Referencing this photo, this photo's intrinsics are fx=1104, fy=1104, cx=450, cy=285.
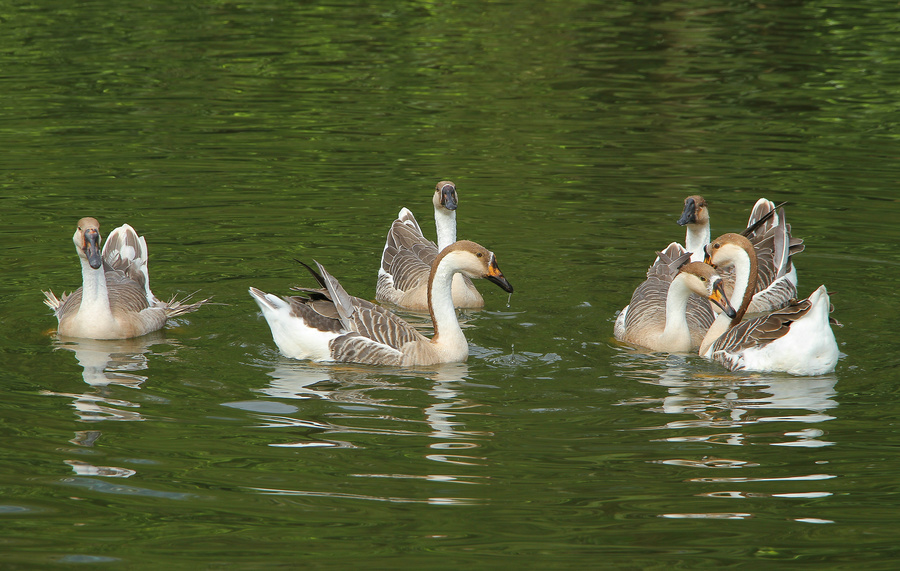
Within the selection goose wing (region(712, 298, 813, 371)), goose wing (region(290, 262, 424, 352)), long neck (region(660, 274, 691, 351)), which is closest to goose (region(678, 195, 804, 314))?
long neck (region(660, 274, 691, 351))

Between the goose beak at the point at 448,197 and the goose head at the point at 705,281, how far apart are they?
310 cm

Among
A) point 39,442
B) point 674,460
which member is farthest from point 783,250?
point 39,442

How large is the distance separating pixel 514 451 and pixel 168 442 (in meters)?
2.62

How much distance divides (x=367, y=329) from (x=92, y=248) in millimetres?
2770

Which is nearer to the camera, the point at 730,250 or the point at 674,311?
the point at 674,311

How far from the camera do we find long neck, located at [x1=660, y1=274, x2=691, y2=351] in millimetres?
11109

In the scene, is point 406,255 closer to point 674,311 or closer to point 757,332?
point 674,311

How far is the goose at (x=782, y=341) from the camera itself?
9.64m

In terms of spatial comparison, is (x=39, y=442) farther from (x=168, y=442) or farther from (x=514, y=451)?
(x=514, y=451)

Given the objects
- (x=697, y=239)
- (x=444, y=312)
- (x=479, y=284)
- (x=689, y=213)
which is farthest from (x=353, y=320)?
(x=697, y=239)

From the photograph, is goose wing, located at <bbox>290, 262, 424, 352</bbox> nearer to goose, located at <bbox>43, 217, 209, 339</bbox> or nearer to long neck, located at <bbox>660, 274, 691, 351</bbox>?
goose, located at <bbox>43, 217, 209, 339</bbox>

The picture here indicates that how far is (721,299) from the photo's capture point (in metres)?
10.7

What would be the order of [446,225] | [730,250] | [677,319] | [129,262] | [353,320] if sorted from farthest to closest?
[446,225] < [129,262] < [730,250] < [677,319] < [353,320]

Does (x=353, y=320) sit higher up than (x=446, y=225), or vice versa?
(x=446, y=225)
